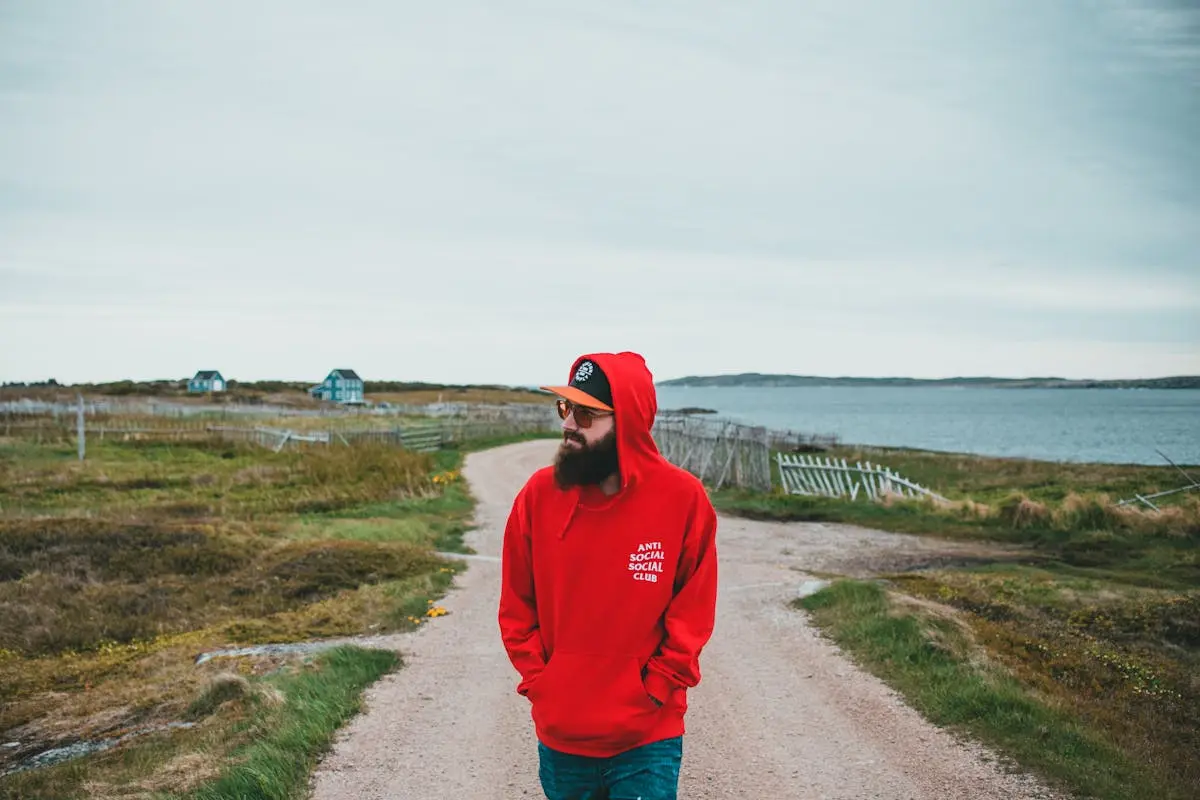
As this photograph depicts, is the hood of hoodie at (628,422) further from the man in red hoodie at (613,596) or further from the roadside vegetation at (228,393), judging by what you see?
the roadside vegetation at (228,393)

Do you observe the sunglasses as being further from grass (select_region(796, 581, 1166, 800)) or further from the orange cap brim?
grass (select_region(796, 581, 1166, 800))

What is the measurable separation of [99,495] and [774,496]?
52.1 feet

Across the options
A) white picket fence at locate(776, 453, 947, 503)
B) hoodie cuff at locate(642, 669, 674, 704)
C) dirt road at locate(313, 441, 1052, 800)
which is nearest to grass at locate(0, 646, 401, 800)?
dirt road at locate(313, 441, 1052, 800)

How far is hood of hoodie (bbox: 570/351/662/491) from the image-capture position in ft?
10.8

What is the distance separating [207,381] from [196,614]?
357 feet

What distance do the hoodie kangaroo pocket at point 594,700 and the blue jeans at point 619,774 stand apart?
100 mm

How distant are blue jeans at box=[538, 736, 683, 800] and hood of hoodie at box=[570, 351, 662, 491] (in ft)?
2.89

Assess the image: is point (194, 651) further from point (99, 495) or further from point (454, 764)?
A: point (99, 495)

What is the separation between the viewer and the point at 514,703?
738cm

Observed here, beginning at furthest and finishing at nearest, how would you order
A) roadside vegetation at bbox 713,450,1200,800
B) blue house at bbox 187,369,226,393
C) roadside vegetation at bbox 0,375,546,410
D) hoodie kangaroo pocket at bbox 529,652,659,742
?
blue house at bbox 187,369,226,393, roadside vegetation at bbox 0,375,546,410, roadside vegetation at bbox 713,450,1200,800, hoodie kangaroo pocket at bbox 529,652,659,742

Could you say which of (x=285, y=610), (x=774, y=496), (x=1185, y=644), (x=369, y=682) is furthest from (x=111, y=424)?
(x=1185, y=644)

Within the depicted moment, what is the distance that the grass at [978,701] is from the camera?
568cm

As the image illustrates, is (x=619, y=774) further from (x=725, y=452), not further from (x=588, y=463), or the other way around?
(x=725, y=452)

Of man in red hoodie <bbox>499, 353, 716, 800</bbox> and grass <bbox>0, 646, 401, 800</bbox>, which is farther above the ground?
man in red hoodie <bbox>499, 353, 716, 800</bbox>
